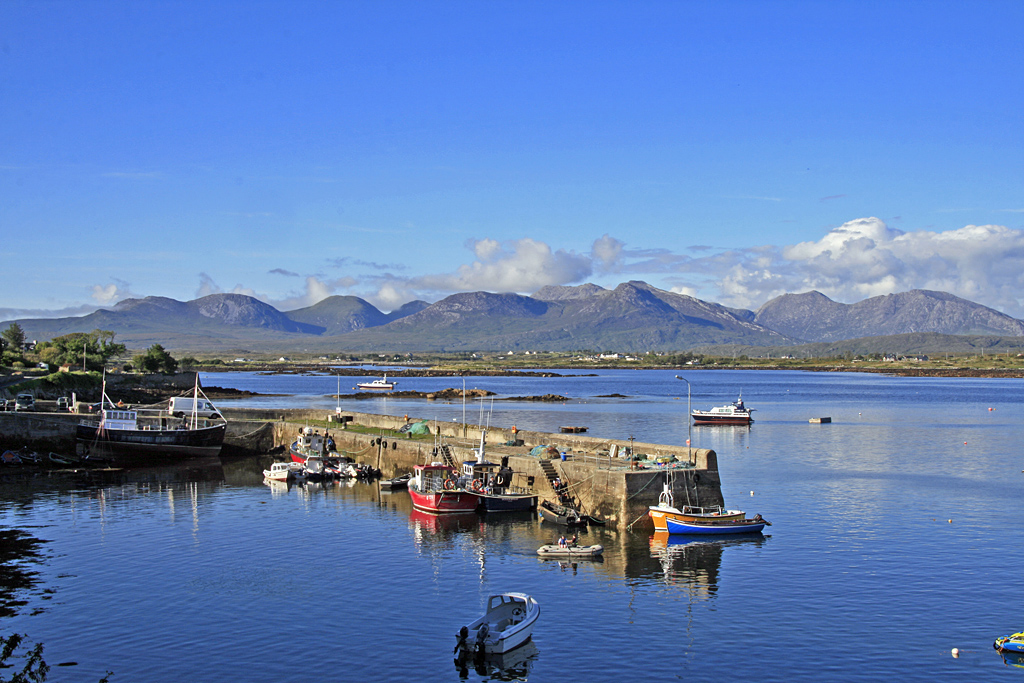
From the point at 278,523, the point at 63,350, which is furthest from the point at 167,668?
the point at 63,350

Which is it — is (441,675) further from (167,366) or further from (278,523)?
(167,366)

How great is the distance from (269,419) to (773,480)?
5002 cm

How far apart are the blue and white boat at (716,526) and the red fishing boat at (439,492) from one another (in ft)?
39.5

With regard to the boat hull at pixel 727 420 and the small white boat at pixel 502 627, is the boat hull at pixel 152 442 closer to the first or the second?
the small white boat at pixel 502 627

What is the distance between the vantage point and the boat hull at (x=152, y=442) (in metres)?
67.6

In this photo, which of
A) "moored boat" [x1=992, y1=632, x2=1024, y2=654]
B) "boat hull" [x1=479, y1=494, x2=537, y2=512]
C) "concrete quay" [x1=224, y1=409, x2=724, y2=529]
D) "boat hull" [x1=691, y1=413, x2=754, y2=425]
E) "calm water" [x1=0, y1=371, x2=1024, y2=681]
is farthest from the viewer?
"boat hull" [x1=691, y1=413, x2=754, y2=425]

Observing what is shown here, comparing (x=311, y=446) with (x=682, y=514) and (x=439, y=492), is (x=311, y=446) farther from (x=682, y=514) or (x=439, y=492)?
(x=682, y=514)

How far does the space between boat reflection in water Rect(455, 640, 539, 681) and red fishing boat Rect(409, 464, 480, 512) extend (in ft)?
69.2

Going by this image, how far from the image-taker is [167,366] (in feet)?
476

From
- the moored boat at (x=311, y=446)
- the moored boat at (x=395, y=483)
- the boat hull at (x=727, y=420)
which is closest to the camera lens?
the moored boat at (x=395, y=483)

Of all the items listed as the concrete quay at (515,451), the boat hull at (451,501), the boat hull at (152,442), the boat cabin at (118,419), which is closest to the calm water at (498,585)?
the boat hull at (451,501)

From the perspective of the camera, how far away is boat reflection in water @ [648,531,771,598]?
33.6m

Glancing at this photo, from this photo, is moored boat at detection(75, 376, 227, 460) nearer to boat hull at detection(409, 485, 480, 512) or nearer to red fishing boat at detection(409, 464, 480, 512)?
red fishing boat at detection(409, 464, 480, 512)

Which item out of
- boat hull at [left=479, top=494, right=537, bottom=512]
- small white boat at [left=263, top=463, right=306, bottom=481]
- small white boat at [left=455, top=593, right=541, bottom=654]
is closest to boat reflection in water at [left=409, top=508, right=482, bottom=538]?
boat hull at [left=479, top=494, right=537, bottom=512]
